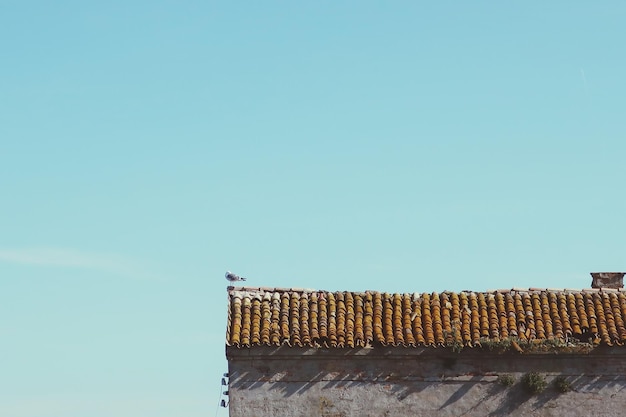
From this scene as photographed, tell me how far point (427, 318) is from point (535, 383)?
111 inches

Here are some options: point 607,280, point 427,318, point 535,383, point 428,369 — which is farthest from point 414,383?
point 607,280

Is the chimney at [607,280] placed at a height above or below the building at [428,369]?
above

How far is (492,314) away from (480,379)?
167 centimetres

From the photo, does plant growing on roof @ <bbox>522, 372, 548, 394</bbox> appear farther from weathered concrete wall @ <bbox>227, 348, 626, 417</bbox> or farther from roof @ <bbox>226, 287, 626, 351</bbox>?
roof @ <bbox>226, 287, 626, 351</bbox>

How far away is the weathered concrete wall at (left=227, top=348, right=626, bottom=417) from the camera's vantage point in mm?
23375

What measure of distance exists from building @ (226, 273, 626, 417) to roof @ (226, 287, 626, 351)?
0.04 meters

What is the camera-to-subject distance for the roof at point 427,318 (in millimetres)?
23625

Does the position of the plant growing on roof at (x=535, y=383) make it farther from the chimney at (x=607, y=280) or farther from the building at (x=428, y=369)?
the chimney at (x=607, y=280)

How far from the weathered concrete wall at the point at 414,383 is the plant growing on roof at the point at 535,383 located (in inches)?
5.2

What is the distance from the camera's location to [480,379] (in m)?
23.6

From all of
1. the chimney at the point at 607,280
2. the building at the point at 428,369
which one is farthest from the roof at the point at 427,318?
the chimney at the point at 607,280

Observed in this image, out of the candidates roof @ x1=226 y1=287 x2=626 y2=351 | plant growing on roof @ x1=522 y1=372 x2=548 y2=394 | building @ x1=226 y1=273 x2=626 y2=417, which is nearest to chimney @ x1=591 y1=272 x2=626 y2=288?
roof @ x1=226 y1=287 x2=626 y2=351

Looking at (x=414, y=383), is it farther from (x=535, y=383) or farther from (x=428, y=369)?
(x=535, y=383)

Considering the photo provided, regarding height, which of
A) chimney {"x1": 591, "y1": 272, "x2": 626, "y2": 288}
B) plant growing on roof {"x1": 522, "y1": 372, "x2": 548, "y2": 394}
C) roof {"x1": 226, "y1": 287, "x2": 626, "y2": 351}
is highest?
chimney {"x1": 591, "y1": 272, "x2": 626, "y2": 288}
